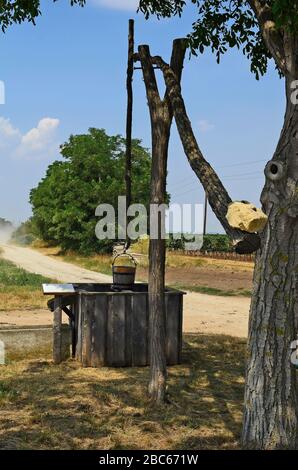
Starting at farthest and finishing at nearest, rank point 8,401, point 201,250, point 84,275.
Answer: point 201,250, point 84,275, point 8,401

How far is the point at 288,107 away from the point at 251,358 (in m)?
2.29

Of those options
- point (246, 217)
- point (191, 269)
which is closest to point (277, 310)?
point (246, 217)

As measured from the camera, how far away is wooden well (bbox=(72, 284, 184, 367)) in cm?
946

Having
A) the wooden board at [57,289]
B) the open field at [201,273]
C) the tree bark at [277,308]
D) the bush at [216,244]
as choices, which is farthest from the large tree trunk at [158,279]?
the bush at [216,244]

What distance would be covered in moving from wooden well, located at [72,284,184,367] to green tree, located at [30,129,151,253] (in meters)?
31.5

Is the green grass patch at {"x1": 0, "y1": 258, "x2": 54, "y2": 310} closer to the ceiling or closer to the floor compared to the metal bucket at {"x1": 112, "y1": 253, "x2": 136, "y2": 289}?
closer to the floor

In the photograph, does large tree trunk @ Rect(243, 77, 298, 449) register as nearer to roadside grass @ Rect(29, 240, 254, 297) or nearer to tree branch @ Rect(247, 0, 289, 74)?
tree branch @ Rect(247, 0, 289, 74)

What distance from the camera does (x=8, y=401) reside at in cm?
745

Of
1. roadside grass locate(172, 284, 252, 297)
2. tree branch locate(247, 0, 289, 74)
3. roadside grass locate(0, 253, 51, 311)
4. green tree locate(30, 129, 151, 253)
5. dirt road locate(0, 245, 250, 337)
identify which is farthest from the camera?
green tree locate(30, 129, 151, 253)

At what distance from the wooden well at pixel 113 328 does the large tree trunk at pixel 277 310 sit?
4295 millimetres

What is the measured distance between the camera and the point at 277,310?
5270 millimetres

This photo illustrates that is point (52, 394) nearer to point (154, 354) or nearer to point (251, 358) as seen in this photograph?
point (154, 354)

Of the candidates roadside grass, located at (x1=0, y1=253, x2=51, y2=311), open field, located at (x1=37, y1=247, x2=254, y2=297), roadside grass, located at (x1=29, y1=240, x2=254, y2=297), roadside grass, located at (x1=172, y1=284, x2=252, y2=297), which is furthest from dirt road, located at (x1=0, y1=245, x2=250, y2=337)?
open field, located at (x1=37, y1=247, x2=254, y2=297)
